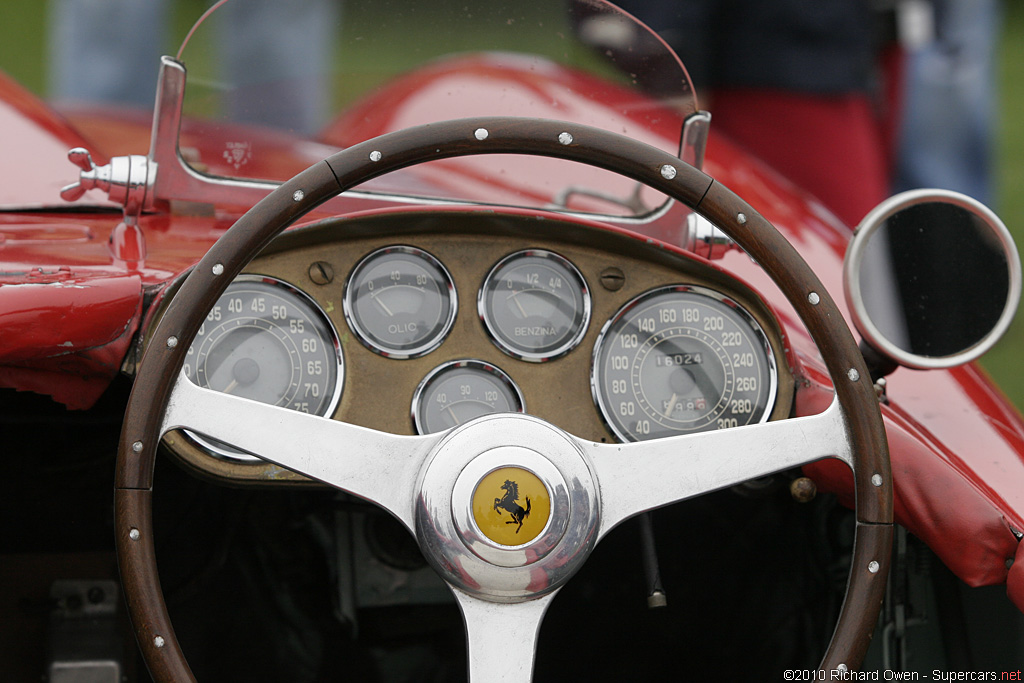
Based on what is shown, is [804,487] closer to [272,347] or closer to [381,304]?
[381,304]

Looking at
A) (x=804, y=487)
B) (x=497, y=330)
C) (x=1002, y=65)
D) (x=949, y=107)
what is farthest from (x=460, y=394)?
(x=1002, y=65)

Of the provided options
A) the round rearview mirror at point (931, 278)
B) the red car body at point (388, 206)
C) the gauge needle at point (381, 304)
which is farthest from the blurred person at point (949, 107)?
the gauge needle at point (381, 304)

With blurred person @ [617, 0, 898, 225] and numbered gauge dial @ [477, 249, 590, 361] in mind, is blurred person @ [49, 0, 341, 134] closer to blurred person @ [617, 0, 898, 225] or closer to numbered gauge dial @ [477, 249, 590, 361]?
numbered gauge dial @ [477, 249, 590, 361]

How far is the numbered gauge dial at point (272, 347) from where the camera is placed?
4.94 ft

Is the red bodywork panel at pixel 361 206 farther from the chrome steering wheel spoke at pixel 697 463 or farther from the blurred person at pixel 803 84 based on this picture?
the blurred person at pixel 803 84

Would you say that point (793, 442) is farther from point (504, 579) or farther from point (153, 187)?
point (153, 187)

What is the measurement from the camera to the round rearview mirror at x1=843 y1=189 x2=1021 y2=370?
1.48m

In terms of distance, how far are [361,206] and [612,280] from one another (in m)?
0.42

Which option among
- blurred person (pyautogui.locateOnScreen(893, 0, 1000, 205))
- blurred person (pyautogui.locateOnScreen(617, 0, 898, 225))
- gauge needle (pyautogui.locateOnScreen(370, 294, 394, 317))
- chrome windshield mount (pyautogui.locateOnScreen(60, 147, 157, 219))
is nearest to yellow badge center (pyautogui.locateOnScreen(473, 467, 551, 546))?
gauge needle (pyautogui.locateOnScreen(370, 294, 394, 317))

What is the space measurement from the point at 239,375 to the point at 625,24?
81 centimetres

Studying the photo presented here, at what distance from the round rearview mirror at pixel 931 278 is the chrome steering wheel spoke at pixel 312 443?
70 centimetres

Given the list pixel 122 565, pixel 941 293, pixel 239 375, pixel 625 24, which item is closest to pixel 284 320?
pixel 239 375

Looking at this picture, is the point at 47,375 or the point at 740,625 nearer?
the point at 47,375

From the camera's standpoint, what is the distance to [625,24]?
1668mm
